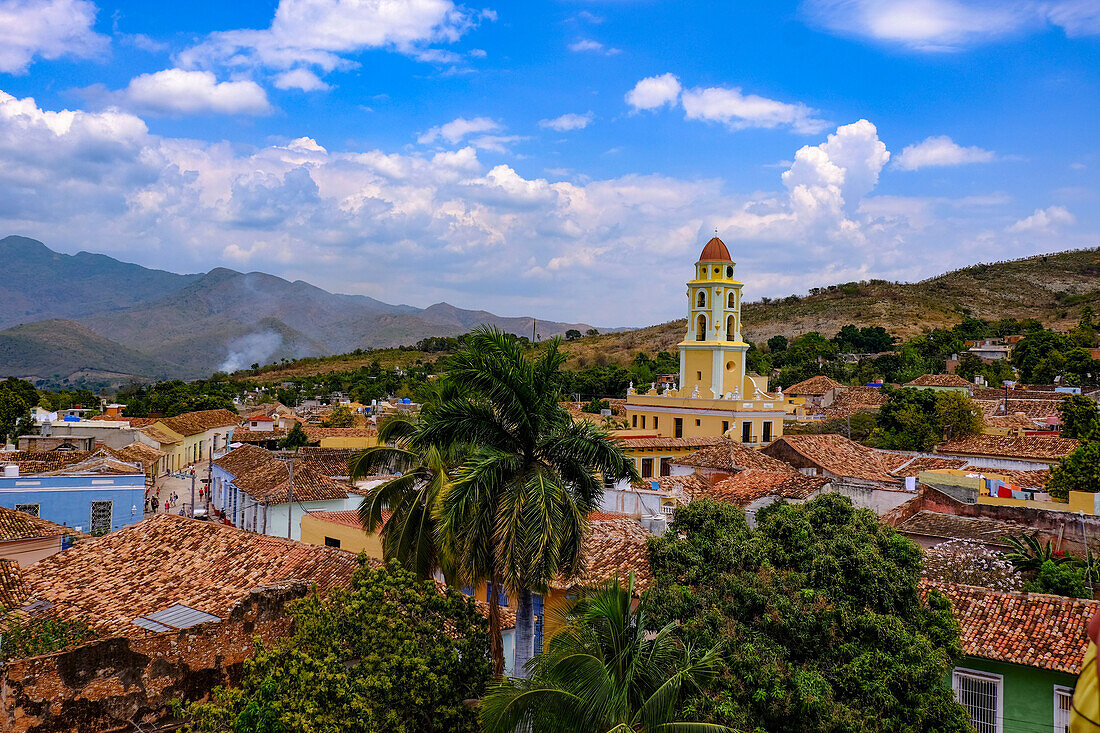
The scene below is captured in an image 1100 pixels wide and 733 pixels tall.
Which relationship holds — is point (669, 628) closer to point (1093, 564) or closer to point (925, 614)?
point (925, 614)

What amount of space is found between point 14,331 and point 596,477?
216 m

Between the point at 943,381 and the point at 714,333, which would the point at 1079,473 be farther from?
the point at 943,381

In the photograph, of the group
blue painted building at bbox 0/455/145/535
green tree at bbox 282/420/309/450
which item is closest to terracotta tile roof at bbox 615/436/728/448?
green tree at bbox 282/420/309/450

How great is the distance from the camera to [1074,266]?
386 feet

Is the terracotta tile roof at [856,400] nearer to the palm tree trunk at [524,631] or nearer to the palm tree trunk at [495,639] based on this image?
the palm tree trunk at [495,639]

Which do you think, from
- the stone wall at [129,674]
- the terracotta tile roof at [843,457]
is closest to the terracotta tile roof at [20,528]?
the stone wall at [129,674]

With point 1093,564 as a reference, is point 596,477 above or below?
above

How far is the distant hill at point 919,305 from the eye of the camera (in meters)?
104

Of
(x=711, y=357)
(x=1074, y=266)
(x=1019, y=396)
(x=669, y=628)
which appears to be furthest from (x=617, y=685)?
(x=1074, y=266)

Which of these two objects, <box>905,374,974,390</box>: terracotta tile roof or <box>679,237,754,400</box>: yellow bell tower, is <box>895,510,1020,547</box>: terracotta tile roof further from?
<box>905,374,974,390</box>: terracotta tile roof

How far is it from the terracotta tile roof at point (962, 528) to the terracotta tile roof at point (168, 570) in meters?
10.8

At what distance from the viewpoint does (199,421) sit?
181ft

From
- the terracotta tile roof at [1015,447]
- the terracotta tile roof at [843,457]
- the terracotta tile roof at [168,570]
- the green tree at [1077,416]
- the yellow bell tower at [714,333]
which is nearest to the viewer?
the terracotta tile roof at [168,570]

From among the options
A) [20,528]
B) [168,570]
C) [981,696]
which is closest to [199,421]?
[20,528]
